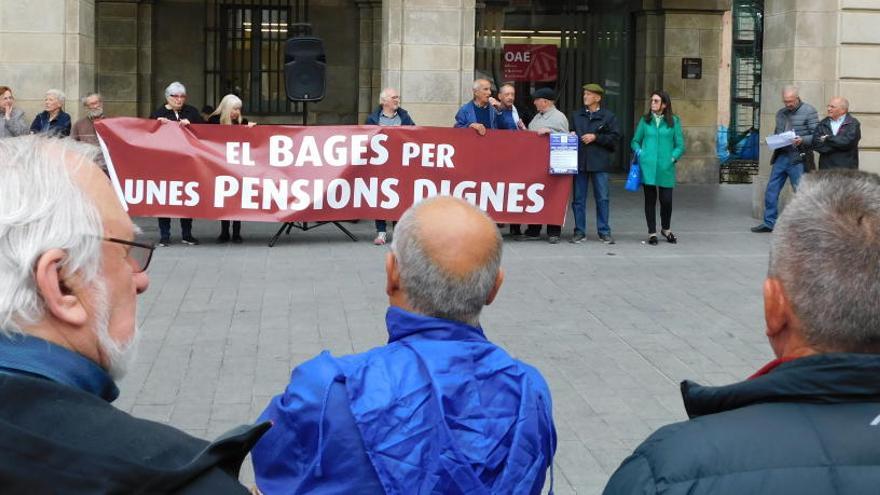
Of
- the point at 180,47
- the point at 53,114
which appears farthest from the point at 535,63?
the point at 53,114

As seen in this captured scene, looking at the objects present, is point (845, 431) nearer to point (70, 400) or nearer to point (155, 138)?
point (70, 400)

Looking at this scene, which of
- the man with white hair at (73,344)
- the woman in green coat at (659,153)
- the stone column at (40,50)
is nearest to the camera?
the man with white hair at (73,344)

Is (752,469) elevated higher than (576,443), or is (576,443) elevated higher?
(752,469)

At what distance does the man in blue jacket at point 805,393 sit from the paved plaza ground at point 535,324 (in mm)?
4165

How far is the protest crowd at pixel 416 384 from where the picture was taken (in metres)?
1.90

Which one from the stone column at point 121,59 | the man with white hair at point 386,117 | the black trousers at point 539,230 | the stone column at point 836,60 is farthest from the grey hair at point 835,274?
the stone column at point 121,59

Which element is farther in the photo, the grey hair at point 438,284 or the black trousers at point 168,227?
the black trousers at point 168,227

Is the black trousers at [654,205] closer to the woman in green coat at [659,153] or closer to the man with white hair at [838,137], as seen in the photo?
the woman in green coat at [659,153]

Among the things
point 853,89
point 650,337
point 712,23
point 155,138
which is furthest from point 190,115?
point 712,23

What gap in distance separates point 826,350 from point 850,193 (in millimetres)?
286

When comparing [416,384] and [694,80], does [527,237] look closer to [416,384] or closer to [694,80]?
[694,80]

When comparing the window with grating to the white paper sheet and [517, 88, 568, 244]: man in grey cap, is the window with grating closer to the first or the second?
[517, 88, 568, 244]: man in grey cap

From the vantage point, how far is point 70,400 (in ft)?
6.22

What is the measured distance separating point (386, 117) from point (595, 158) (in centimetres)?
235
